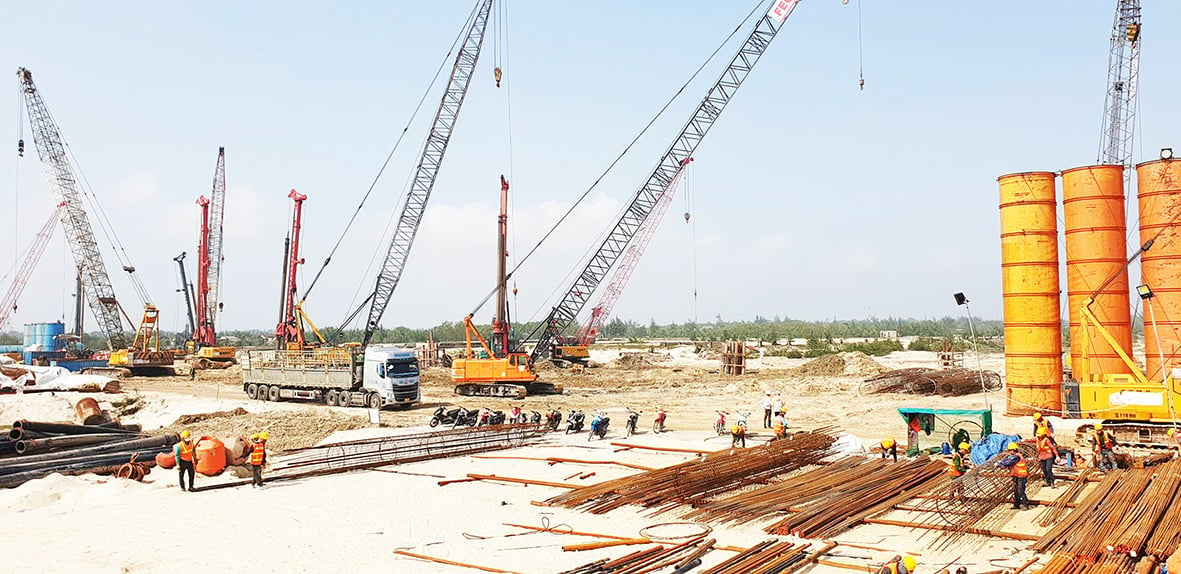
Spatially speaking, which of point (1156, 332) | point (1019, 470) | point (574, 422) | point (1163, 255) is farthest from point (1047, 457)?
point (1163, 255)

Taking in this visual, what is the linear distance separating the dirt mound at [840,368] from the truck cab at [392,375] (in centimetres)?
2448

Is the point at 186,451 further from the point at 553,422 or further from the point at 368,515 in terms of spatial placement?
the point at 553,422

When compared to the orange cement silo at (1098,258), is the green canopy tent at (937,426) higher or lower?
lower

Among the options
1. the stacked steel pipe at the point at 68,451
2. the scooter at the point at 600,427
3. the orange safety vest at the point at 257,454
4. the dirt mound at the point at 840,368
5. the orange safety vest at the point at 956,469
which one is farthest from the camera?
the dirt mound at the point at 840,368

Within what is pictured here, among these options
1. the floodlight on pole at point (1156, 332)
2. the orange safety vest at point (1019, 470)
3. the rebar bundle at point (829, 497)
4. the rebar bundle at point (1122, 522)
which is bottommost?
the rebar bundle at point (829, 497)

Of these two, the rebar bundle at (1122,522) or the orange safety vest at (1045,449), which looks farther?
the orange safety vest at (1045,449)

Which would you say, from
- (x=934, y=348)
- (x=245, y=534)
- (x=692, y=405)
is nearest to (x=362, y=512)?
(x=245, y=534)

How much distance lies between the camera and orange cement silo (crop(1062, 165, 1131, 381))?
988 inches

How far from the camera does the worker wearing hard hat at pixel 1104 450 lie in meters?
16.7

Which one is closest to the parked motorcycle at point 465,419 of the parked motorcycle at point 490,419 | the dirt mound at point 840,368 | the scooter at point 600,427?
the parked motorcycle at point 490,419

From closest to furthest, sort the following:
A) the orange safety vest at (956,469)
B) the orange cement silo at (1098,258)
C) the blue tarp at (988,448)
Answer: the orange safety vest at (956,469) < the blue tarp at (988,448) < the orange cement silo at (1098,258)

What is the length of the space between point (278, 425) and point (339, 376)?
7592mm

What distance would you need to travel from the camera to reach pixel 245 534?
45.2 ft

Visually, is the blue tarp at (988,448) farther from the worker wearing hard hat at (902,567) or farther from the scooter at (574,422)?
the scooter at (574,422)
